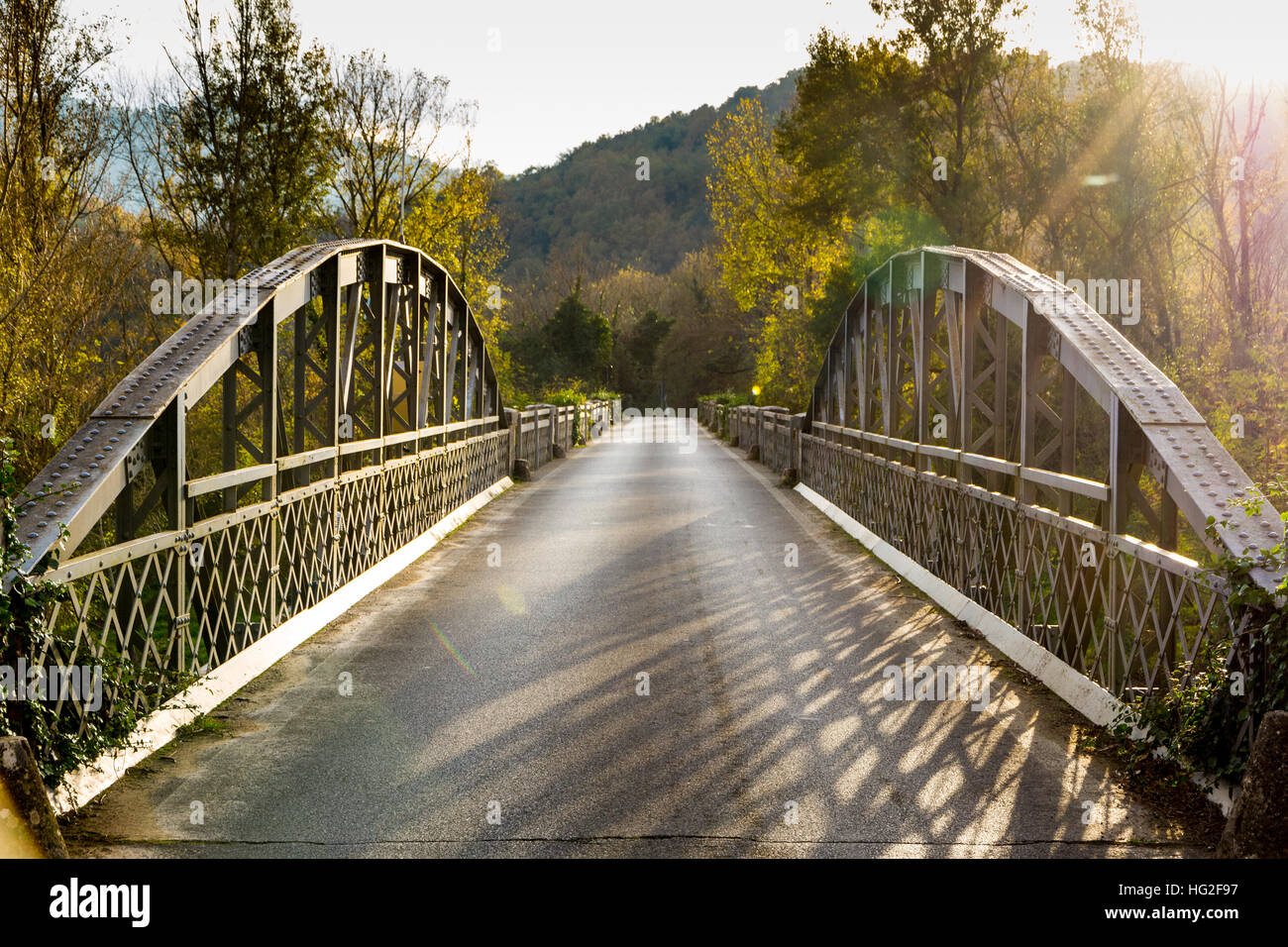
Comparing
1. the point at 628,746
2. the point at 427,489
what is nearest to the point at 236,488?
the point at 628,746

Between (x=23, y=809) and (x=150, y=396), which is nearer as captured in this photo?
(x=23, y=809)

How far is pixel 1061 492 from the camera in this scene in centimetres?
812

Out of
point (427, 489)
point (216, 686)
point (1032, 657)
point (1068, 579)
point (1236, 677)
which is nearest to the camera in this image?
point (1236, 677)

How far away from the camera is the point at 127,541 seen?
6.45 metres

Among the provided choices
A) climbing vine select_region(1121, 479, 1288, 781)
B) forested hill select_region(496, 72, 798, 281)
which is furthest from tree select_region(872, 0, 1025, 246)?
forested hill select_region(496, 72, 798, 281)

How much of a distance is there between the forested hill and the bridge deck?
90756mm

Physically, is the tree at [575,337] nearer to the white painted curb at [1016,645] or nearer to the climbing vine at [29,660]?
the white painted curb at [1016,645]

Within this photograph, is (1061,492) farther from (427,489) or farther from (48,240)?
(48,240)

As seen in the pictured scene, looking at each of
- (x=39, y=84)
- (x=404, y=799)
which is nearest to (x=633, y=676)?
(x=404, y=799)

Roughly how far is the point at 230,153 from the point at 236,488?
26763 mm

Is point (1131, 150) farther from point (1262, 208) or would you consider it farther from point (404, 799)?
point (404, 799)

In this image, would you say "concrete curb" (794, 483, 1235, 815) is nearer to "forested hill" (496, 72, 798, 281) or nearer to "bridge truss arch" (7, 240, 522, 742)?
"bridge truss arch" (7, 240, 522, 742)

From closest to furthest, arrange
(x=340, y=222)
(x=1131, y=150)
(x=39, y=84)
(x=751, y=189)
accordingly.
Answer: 1. (x=39, y=84)
2. (x=1131, y=150)
3. (x=340, y=222)
4. (x=751, y=189)
